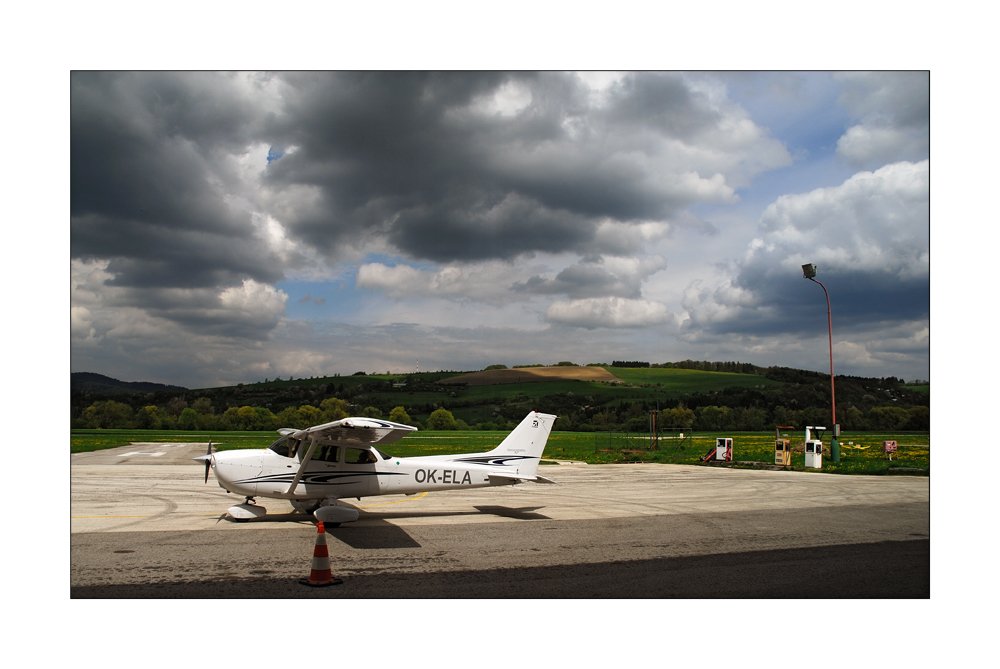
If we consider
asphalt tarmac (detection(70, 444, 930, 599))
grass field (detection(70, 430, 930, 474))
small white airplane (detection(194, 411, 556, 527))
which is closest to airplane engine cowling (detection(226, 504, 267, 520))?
small white airplane (detection(194, 411, 556, 527))

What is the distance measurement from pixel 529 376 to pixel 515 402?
569 cm

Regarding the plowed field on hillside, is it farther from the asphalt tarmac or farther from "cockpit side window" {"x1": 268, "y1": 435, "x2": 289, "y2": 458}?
"cockpit side window" {"x1": 268, "y1": 435, "x2": 289, "y2": 458}

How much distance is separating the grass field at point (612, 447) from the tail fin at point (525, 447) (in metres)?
13.3

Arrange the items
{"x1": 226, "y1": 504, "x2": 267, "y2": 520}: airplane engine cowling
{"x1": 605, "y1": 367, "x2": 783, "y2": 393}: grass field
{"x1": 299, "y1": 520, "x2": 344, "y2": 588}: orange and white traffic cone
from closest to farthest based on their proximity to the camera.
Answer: {"x1": 299, "y1": 520, "x2": 344, "y2": 588}: orange and white traffic cone, {"x1": 226, "y1": 504, "x2": 267, "y2": 520}: airplane engine cowling, {"x1": 605, "y1": 367, "x2": 783, "y2": 393}: grass field

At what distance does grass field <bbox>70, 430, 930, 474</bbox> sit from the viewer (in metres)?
23.0

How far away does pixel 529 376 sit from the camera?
2981 cm

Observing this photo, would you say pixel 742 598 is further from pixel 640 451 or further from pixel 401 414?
pixel 401 414

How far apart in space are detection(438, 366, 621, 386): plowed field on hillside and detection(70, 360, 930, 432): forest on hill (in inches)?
26.0

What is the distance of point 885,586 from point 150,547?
1055 centimetres

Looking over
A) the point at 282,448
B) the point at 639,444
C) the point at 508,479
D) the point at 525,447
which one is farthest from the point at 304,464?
the point at 639,444

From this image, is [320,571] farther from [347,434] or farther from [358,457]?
[358,457]

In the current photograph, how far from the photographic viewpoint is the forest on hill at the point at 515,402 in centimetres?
3228

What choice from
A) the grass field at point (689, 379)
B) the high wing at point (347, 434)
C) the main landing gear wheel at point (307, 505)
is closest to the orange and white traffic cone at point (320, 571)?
the high wing at point (347, 434)

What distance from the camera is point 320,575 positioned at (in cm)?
622
